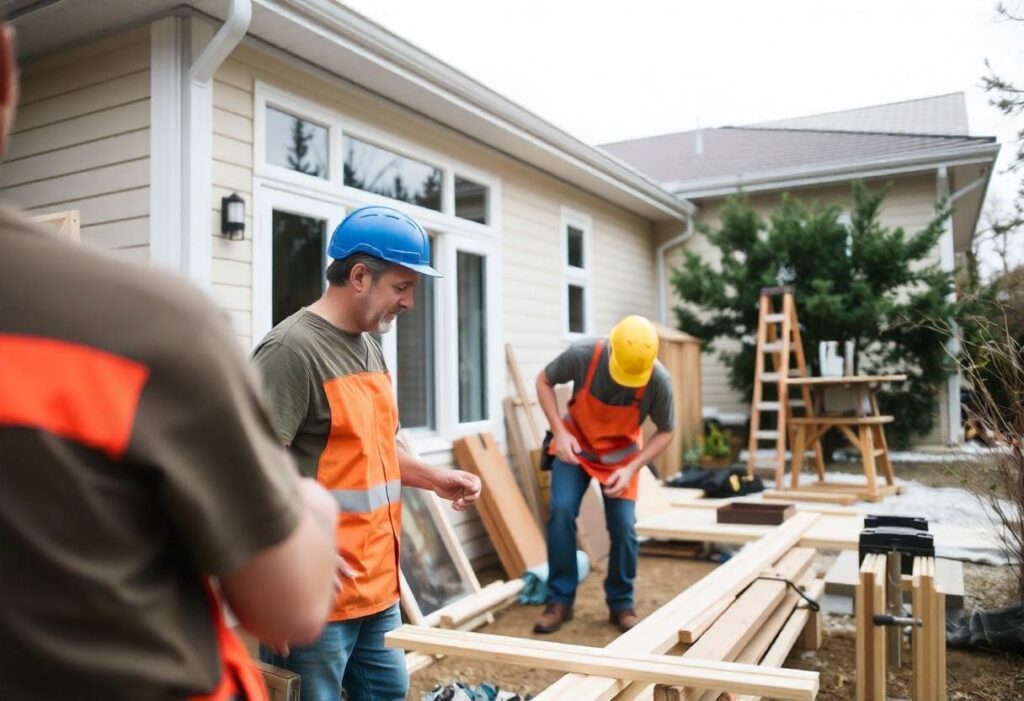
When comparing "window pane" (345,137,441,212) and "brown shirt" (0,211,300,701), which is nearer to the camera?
"brown shirt" (0,211,300,701)

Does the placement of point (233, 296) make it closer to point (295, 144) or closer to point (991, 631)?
point (295, 144)

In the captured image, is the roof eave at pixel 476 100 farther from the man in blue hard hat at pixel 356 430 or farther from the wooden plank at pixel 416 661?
the wooden plank at pixel 416 661

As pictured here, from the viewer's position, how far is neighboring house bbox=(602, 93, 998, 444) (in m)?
11.2

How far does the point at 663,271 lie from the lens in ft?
Result: 41.0

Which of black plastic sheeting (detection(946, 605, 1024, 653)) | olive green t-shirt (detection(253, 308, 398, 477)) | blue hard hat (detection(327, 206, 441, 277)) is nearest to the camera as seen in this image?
olive green t-shirt (detection(253, 308, 398, 477))

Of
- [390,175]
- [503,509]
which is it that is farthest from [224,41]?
[503,509]

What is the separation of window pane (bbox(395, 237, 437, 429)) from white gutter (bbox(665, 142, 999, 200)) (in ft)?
21.5

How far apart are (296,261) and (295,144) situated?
30.6 inches

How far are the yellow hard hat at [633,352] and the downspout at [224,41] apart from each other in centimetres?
263

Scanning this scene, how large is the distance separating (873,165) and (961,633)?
848cm

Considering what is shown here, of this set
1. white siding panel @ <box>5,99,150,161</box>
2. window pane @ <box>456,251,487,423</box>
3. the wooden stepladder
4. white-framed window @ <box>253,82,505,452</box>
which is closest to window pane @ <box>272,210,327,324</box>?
white-framed window @ <box>253,82,505,452</box>

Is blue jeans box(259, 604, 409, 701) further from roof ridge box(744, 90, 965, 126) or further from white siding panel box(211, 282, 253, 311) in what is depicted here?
roof ridge box(744, 90, 965, 126)

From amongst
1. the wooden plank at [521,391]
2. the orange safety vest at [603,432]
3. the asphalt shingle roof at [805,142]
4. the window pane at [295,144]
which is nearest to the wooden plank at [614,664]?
the orange safety vest at [603,432]

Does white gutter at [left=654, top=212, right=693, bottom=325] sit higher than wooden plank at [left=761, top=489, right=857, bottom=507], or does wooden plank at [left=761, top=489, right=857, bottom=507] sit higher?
white gutter at [left=654, top=212, right=693, bottom=325]
